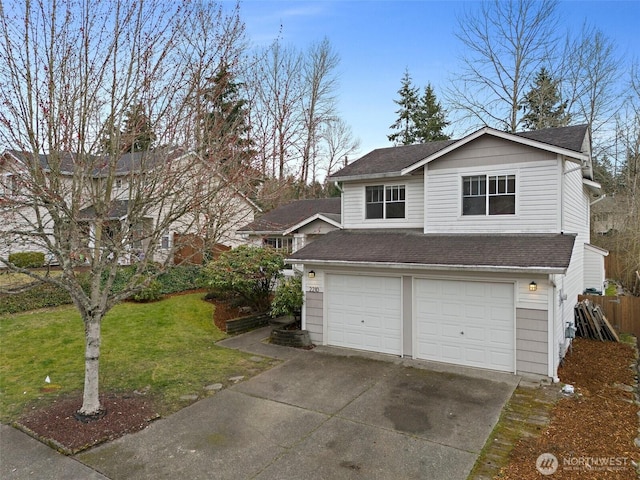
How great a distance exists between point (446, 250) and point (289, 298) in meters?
4.31

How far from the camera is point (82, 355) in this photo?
9484 mm

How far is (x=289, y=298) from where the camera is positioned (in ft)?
35.3

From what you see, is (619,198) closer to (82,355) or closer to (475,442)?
(475,442)

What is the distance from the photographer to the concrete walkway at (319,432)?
501 cm

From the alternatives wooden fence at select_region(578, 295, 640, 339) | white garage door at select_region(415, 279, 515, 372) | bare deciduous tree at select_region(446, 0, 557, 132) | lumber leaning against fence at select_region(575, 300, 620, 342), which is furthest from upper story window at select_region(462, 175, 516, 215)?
bare deciduous tree at select_region(446, 0, 557, 132)

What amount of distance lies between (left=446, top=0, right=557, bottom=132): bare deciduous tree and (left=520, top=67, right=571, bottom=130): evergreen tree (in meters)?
0.77

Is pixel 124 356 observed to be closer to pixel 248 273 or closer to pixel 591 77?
pixel 248 273

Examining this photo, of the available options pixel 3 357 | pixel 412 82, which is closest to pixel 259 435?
pixel 3 357

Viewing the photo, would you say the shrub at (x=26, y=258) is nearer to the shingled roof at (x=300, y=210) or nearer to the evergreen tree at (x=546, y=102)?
the shingled roof at (x=300, y=210)

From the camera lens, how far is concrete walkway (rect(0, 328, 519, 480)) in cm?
501

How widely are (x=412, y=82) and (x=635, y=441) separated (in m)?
33.8

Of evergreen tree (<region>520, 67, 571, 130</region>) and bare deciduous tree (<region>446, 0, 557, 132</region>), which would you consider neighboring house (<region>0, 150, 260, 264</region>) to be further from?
evergreen tree (<region>520, 67, 571, 130</region>)

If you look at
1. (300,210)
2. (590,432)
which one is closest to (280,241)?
(300,210)

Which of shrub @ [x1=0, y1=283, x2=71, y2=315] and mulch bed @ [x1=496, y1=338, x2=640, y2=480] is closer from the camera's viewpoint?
mulch bed @ [x1=496, y1=338, x2=640, y2=480]
